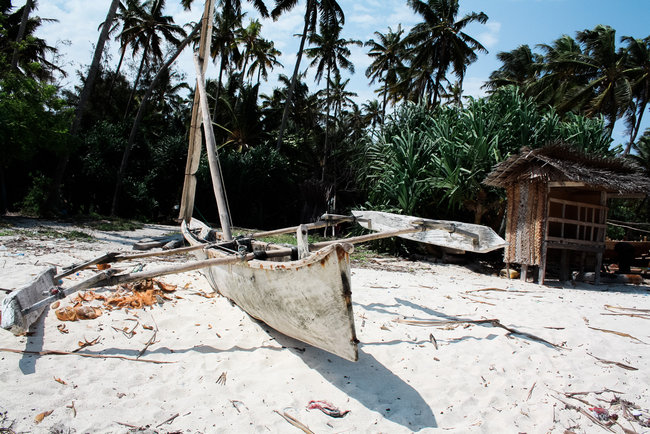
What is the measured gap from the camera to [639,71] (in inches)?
762

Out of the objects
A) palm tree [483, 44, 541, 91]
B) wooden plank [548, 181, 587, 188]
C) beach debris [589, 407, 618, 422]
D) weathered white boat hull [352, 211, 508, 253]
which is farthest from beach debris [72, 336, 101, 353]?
palm tree [483, 44, 541, 91]

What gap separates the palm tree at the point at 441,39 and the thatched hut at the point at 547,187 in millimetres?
14187

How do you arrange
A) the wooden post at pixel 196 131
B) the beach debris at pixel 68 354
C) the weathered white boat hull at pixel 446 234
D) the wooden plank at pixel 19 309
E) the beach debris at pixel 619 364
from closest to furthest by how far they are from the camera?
the wooden plank at pixel 19 309
the beach debris at pixel 68 354
the beach debris at pixel 619 364
the weathered white boat hull at pixel 446 234
the wooden post at pixel 196 131

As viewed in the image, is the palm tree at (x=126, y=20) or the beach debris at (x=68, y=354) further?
the palm tree at (x=126, y=20)

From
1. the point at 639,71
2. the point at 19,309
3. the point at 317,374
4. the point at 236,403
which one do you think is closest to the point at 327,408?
the point at 317,374

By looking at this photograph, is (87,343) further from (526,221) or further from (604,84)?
(604,84)

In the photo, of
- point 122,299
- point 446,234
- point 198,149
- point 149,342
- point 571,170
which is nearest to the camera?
point 149,342

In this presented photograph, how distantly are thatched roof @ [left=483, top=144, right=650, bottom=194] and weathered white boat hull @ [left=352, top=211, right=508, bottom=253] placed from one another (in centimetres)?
352

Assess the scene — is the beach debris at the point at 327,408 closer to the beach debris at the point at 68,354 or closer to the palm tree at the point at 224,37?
the beach debris at the point at 68,354

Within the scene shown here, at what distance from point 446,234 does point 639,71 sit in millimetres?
22054

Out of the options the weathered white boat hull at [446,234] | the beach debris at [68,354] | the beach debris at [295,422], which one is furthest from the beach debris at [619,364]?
the beach debris at [68,354]

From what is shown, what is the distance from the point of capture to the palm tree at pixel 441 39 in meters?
20.0

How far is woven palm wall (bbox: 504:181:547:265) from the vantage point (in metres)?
7.39

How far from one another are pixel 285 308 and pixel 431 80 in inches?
859
